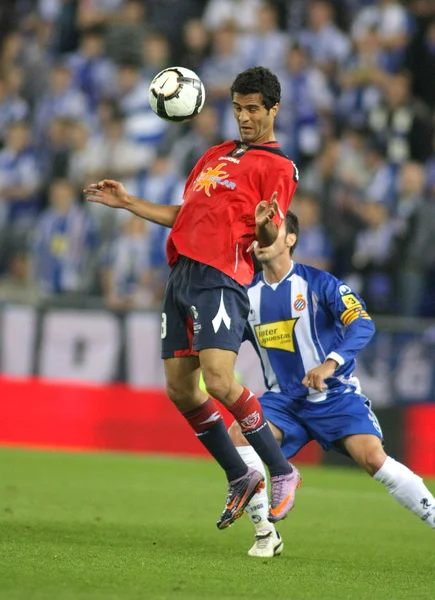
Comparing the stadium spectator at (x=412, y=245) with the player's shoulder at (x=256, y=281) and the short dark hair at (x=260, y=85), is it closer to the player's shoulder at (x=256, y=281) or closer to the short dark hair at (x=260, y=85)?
the player's shoulder at (x=256, y=281)

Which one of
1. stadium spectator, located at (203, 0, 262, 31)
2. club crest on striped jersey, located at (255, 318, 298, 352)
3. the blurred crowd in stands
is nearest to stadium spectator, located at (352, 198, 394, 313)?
the blurred crowd in stands

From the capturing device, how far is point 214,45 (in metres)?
15.5

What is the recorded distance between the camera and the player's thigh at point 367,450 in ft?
20.4

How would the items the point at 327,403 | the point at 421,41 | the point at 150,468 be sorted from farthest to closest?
1. the point at 421,41
2. the point at 150,468
3. the point at 327,403

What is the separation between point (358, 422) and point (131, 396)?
6.45m

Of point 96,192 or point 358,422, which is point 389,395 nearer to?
point 358,422

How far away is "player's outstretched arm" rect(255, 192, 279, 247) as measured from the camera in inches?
227

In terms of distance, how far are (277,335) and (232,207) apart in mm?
1070

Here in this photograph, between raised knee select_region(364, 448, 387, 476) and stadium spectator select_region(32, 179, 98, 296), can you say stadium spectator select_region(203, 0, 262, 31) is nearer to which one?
stadium spectator select_region(32, 179, 98, 296)

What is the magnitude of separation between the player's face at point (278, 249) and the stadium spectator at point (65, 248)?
715cm

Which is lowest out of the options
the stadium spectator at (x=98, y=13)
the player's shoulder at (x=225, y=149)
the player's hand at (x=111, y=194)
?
the player's hand at (x=111, y=194)

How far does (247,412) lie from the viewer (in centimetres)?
593

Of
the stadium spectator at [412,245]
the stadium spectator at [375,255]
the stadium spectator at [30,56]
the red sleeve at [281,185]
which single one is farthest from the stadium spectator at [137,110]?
the red sleeve at [281,185]

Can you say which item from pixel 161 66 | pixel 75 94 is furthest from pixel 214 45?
pixel 75 94
